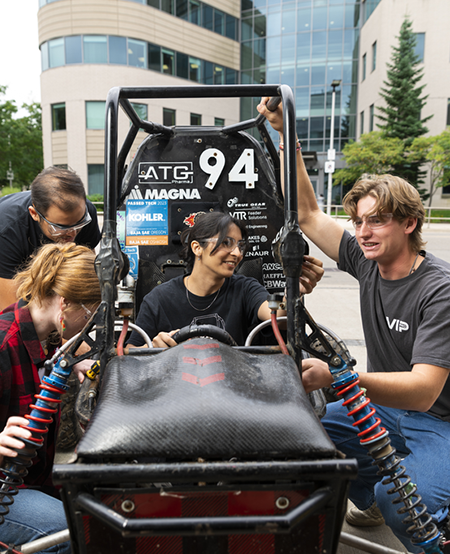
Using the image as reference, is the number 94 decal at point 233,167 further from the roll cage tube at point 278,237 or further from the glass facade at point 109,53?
the glass facade at point 109,53

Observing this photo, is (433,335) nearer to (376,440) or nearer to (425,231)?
(376,440)

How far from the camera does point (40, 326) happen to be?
76.5 inches

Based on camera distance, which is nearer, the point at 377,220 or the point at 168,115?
the point at 377,220

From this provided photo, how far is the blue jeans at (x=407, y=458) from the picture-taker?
1.82m

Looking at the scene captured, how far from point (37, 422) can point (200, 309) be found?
127cm

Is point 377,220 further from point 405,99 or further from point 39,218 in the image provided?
point 405,99

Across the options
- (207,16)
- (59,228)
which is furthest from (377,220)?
(207,16)

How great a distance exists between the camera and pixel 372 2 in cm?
2891

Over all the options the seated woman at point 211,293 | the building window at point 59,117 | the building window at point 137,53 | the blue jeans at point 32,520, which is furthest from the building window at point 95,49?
the blue jeans at point 32,520

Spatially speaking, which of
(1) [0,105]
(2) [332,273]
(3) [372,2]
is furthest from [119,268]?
(3) [372,2]

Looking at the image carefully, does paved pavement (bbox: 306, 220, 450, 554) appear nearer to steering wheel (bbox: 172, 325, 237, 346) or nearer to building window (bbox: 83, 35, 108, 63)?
steering wheel (bbox: 172, 325, 237, 346)

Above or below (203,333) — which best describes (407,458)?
below

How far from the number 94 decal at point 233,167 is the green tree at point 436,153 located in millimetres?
22249

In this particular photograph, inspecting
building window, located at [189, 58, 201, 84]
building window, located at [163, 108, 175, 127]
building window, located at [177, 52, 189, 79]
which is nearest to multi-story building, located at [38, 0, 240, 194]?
building window, located at [177, 52, 189, 79]
